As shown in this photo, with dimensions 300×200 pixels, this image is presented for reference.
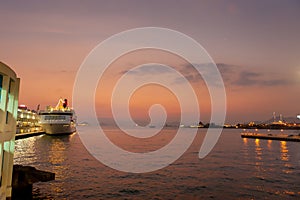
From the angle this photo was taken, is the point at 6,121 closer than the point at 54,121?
Yes

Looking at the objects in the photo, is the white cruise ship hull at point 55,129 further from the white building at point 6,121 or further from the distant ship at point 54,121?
the white building at point 6,121

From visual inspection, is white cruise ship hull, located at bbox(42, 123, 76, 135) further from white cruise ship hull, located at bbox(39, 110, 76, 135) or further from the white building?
the white building

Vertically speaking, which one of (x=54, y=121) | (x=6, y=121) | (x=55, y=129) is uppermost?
(x=54, y=121)

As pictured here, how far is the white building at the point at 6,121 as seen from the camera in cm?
1112

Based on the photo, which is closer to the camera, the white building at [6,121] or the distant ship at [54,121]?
the white building at [6,121]

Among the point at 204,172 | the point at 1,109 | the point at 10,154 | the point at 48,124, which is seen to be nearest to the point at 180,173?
the point at 204,172

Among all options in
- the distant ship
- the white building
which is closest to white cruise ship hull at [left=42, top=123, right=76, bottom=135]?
the distant ship

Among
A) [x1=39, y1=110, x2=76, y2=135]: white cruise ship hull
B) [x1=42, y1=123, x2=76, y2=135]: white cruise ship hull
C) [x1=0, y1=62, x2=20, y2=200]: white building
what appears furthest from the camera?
[x1=39, y1=110, x2=76, y2=135]: white cruise ship hull

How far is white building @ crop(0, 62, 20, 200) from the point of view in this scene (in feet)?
36.5

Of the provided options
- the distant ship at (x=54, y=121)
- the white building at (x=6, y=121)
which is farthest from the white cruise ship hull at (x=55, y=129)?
the white building at (x=6, y=121)

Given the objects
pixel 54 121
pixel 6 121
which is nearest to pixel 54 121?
pixel 54 121

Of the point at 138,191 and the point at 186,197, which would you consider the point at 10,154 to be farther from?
the point at 186,197

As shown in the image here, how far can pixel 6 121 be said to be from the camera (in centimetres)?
1210

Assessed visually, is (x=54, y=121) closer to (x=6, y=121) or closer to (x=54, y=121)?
(x=54, y=121)
